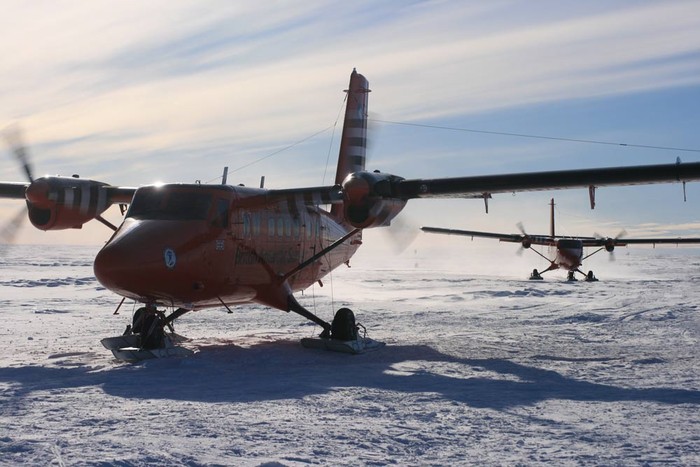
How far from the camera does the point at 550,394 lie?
962 centimetres

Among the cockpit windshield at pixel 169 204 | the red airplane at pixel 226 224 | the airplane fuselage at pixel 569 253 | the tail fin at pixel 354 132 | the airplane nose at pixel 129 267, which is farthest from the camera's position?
the airplane fuselage at pixel 569 253

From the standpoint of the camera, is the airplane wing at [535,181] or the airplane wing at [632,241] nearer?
the airplane wing at [535,181]

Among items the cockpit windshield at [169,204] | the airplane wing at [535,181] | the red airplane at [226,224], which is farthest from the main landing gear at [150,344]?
the airplane wing at [535,181]

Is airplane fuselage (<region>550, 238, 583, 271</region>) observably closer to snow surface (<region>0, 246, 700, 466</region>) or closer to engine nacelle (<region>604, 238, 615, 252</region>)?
engine nacelle (<region>604, 238, 615, 252</region>)

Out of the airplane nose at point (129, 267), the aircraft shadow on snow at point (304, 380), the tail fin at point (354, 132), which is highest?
the tail fin at point (354, 132)

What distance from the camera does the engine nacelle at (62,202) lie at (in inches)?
578

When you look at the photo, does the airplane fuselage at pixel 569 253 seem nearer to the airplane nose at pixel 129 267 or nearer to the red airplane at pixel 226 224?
the red airplane at pixel 226 224

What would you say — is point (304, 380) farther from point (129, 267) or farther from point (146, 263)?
point (129, 267)

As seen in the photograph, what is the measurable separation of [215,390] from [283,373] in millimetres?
1744

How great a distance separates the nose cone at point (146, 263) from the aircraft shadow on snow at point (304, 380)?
118 centimetres

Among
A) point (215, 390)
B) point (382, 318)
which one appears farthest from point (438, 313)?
point (215, 390)

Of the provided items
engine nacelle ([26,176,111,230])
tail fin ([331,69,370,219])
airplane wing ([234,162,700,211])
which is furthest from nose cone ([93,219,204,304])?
tail fin ([331,69,370,219])

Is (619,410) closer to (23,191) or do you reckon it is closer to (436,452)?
(436,452)

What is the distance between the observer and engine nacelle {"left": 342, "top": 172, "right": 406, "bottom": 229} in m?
13.4
